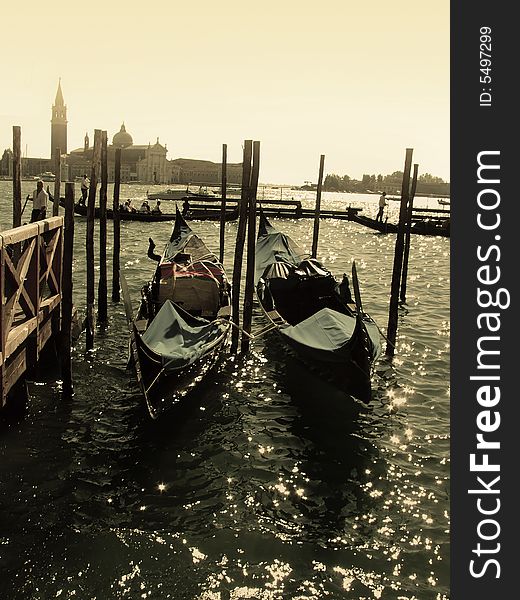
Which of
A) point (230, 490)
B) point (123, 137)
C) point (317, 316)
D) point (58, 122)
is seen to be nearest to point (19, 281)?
point (230, 490)

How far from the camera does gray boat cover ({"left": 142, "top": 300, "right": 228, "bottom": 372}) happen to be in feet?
19.2

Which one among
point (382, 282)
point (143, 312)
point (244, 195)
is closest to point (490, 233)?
point (244, 195)

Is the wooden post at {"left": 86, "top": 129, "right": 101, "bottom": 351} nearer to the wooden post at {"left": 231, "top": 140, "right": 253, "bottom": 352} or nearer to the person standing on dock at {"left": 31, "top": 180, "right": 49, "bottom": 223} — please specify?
the person standing on dock at {"left": 31, "top": 180, "right": 49, "bottom": 223}

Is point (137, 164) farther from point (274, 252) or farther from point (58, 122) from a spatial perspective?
point (274, 252)

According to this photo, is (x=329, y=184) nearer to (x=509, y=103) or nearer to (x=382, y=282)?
(x=382, y=282)

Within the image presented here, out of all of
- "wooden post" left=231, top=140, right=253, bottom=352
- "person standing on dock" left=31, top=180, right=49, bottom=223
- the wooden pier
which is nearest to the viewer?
the wooden pier

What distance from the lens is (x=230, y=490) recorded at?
4.91 metres

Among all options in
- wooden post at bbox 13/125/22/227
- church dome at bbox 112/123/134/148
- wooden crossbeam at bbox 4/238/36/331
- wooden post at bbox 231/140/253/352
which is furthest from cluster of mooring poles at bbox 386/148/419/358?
church dome at bbox 112/123/134/148

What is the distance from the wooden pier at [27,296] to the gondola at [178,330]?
1.00 metres

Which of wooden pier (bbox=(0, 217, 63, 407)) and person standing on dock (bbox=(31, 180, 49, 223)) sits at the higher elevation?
person standing on dock (bbox=(31, 180, 49, 223))

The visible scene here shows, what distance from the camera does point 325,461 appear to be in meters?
5.44

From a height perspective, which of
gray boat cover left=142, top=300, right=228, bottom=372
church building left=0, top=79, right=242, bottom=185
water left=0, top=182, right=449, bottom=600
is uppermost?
church building left=0, top=79, right=242, bottom=185

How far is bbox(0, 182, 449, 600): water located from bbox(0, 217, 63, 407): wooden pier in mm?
634

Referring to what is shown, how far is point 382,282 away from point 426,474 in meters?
10.6
